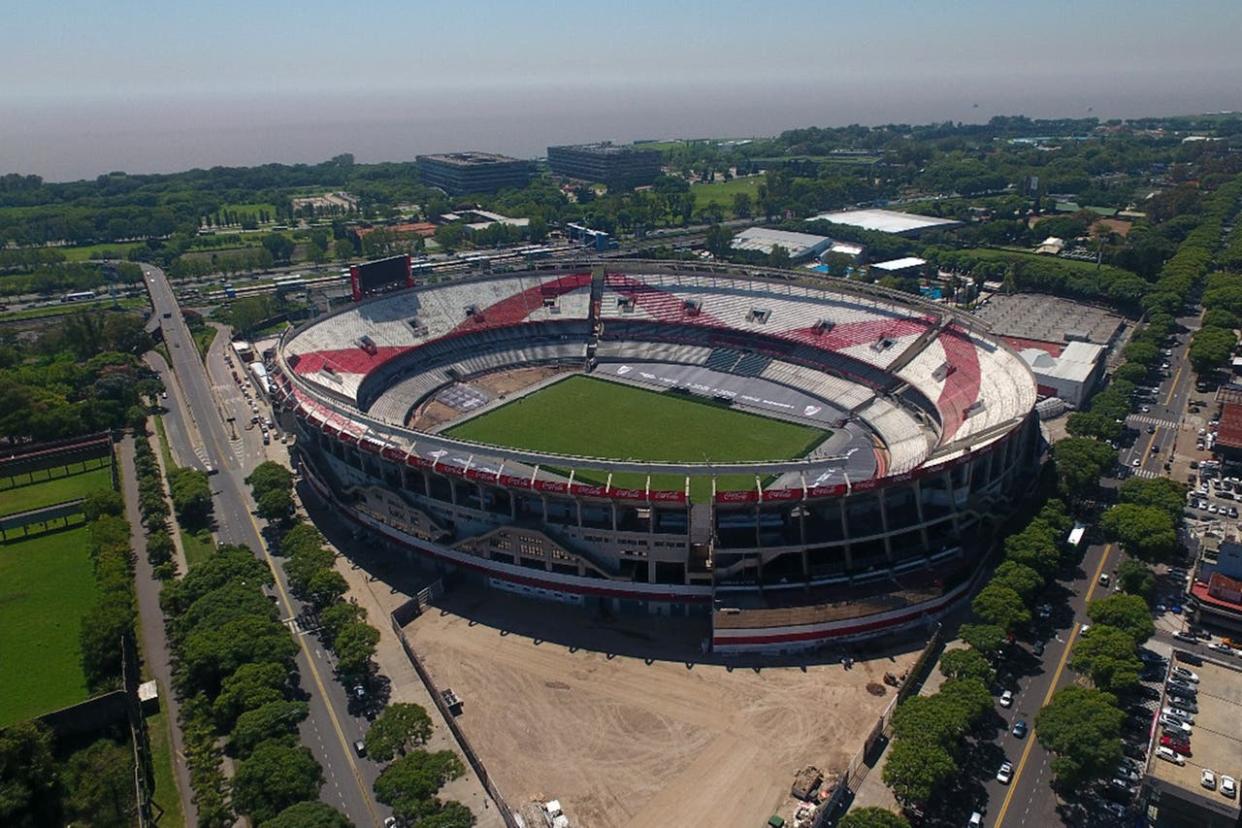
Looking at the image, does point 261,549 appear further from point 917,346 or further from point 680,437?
point 917,346

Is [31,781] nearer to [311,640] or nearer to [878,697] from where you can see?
[311,640]

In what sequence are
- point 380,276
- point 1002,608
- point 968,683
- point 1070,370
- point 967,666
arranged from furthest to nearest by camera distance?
point 380,276 → point 1070,370 → point 1002,608 → point 967,666 → point 968,683

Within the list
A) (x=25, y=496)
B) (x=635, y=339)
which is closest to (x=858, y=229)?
(x=635, y=339)

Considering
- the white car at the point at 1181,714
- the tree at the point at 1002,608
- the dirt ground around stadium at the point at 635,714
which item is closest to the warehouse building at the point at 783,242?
the tree at the point at 1002,608

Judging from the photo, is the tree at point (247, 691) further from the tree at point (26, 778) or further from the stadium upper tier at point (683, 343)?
the stadium upper tier at point (683, 343)

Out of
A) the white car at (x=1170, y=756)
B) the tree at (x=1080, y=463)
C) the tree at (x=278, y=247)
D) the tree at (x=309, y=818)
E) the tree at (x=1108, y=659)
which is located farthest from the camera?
the tree at (x=278, y=247)

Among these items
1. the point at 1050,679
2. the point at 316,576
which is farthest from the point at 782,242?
the point at 316,576
